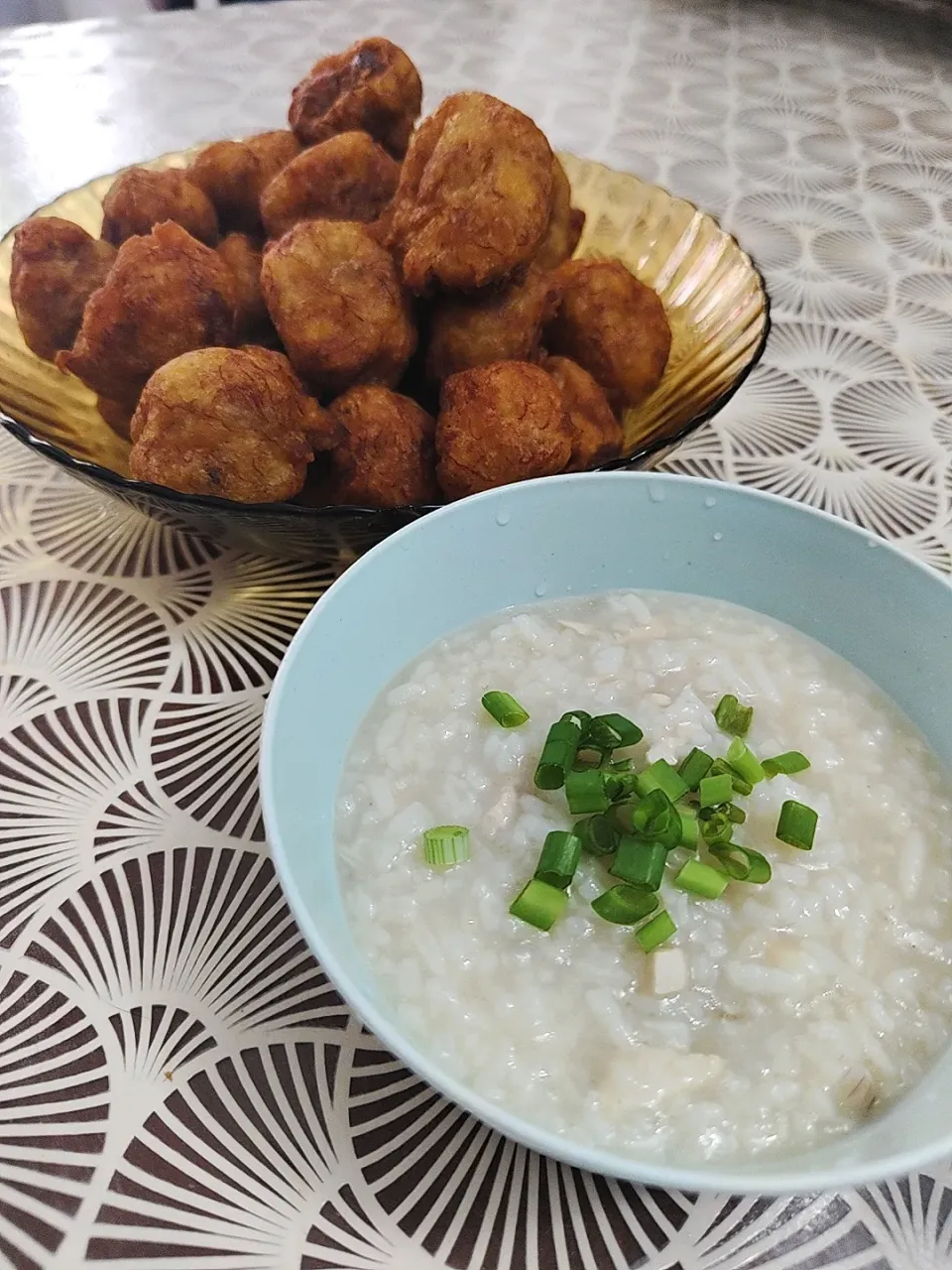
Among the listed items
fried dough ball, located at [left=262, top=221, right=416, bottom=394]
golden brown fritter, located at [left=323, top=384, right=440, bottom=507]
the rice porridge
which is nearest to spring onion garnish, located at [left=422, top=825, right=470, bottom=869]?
the rice porridge

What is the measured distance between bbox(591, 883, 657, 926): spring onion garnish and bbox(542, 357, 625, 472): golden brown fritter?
0.70 m

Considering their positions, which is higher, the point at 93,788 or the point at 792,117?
the point at 792,117

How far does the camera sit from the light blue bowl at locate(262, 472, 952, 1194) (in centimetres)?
106

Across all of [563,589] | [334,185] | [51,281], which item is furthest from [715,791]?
[51,281]

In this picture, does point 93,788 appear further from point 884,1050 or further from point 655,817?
point 884,1050

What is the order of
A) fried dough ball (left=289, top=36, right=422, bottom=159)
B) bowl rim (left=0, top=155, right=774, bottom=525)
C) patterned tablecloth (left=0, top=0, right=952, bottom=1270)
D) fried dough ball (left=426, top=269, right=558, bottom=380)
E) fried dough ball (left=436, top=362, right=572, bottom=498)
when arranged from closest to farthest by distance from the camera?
patterned tablecloth (left=0, top=0, right=952, bottom=1270) → bowl rim (left=0, top=155, right=774, bottom=525) → fried dough ball (left=436, top=362, right=572, bottom=498) → fried dough ball (left=426, top=269, right=558, bottom=380) → fried dough ball (left=289, top=36, right=422, bottom=159)

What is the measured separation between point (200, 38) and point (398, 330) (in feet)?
8.73

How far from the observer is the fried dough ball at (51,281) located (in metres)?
1.62

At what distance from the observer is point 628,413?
1.72m

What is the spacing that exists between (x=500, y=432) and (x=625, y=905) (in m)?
0.72

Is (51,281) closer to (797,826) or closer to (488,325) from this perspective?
(488,325)

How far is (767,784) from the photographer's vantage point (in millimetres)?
1179

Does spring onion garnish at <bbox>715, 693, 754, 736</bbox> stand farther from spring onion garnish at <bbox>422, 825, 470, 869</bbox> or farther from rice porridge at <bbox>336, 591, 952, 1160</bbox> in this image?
spring onion garnish at <bbox>422, 825, 470, 869</bbox>

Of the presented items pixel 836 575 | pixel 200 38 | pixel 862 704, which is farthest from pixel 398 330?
pixel 200 38
